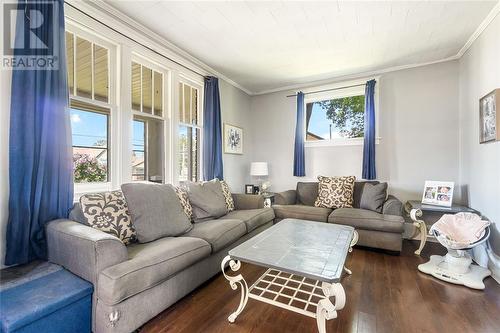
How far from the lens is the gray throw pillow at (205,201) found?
2582 millimetres

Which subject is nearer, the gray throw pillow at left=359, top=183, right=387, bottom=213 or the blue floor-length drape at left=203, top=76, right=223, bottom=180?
the gray throw pillow at left=359, top=183, right=387, bottom=213

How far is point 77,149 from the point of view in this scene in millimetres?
2186

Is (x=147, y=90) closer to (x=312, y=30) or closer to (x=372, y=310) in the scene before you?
(x=312, y=30)

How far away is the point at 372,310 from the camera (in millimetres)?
1692

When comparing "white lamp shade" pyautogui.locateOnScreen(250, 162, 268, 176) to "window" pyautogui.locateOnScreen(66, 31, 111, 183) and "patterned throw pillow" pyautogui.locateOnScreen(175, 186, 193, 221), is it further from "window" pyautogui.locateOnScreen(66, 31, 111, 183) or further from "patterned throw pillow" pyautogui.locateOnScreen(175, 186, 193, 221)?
"window" pyautogui.locateOnScreen(66, 31, 111, 183)

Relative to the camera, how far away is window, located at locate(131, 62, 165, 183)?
8.86 feet

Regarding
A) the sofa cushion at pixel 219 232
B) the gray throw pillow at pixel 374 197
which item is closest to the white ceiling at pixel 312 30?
the gray throw pillow at pixel 374 197

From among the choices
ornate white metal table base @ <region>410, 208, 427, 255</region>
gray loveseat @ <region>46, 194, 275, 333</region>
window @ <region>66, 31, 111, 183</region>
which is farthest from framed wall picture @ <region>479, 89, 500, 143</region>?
window @ <region>66, 31, 111, 183</region>

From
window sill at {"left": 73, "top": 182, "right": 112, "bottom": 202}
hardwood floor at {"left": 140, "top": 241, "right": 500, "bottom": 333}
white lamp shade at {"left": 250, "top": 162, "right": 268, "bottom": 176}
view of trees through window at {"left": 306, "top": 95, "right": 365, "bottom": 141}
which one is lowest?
hardwood floor at {"left": 140, "top": 241, "right": 500, "bottom": 333}

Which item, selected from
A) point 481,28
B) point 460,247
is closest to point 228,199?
point 460,247

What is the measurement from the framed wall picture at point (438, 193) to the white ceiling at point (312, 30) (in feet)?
5.73

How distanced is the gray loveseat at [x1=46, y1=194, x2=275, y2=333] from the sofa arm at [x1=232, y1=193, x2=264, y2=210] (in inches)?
48.3

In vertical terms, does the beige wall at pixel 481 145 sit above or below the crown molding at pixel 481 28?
below

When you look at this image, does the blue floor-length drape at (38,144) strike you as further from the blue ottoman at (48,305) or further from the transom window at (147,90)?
the transom window at (147,90)
